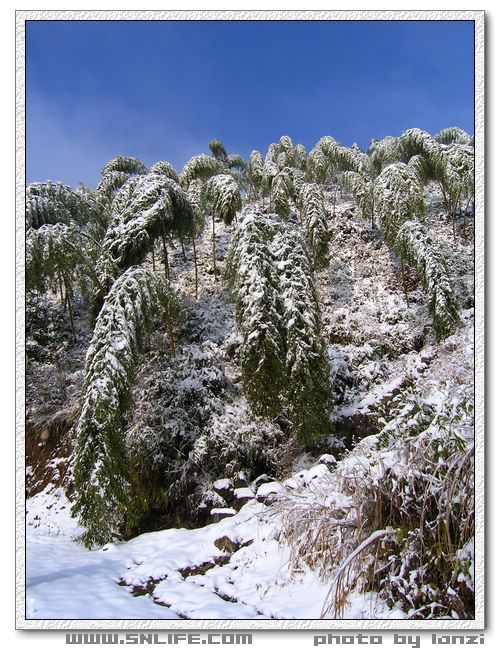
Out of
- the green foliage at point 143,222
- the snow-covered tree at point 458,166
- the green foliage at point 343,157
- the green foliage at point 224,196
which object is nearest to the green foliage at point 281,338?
the green foliage at point 143,222

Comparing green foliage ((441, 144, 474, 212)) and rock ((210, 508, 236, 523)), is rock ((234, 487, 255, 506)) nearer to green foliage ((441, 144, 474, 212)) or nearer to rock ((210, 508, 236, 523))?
rock ((210, 508, 236, 523))

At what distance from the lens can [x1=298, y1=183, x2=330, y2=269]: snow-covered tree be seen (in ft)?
27.3

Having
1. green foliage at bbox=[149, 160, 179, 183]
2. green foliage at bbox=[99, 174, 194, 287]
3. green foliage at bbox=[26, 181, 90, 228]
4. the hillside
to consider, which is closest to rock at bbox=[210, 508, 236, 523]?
the hillside

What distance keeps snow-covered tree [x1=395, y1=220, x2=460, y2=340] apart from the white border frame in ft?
11.8

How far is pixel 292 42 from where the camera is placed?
10.1ft

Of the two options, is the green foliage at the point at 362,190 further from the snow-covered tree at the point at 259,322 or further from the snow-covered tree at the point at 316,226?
the snow-covered tree at the point at 259,322

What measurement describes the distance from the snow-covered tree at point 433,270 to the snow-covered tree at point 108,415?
4525mm

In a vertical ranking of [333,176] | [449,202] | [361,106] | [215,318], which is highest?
[333,176]

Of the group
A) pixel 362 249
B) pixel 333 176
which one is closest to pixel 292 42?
pixel 362 249

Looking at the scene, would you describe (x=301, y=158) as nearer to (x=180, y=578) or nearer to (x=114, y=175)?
(x=114, y=175)

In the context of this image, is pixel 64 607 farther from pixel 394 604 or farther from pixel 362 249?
pixel 362 249

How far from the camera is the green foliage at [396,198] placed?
778 cm

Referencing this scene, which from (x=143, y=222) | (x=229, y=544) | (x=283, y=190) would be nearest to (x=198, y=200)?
(x=283, y=190)

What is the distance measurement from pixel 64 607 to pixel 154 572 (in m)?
0.99
